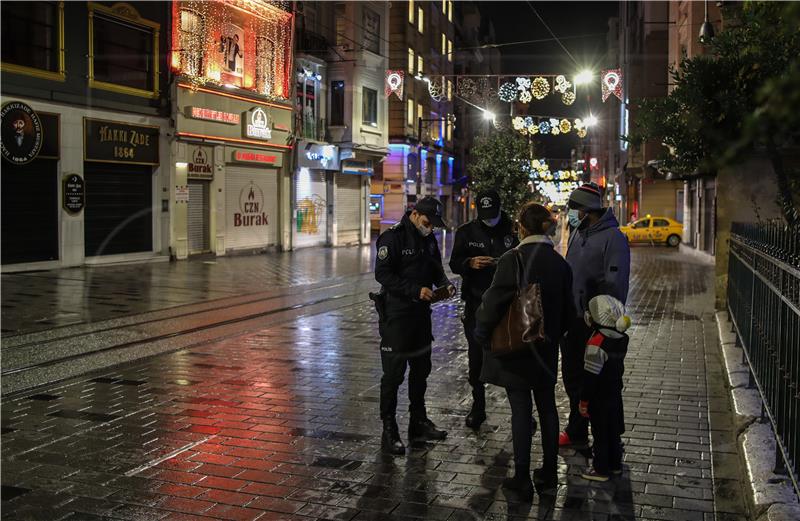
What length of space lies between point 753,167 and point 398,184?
36.3m

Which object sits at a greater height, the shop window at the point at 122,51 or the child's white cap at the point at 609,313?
the shop window at the point at 122,51

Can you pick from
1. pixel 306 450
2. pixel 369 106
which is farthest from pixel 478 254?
pixel 369 106

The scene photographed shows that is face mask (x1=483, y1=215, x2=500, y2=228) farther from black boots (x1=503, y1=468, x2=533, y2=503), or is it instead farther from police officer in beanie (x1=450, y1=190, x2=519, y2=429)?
black boots (x1=503, y1=468, x2=533, y2=503)

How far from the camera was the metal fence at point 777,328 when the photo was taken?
4555mm

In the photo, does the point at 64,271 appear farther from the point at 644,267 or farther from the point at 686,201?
the point at 686,201

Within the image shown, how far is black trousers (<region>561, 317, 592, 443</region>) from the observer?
19.0 ft

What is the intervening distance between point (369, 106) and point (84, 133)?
58.2 feet

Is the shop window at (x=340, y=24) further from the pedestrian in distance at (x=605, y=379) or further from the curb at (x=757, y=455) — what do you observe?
the pedestrian in distance at (x=605, y=379)

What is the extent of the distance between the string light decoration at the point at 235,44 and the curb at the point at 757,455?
21294 mm

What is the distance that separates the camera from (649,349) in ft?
34.3

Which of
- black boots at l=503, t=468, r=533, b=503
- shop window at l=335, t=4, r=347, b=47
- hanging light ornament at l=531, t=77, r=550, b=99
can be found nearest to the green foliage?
shop window at l=335, t=4, r=347, b=47

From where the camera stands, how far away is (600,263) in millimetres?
5570

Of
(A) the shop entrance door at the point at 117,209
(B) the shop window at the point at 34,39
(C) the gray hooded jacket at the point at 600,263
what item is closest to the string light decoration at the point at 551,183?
(A) the shop entrance door at the point at 117,209

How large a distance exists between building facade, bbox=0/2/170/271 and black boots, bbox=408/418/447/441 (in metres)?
16.0
